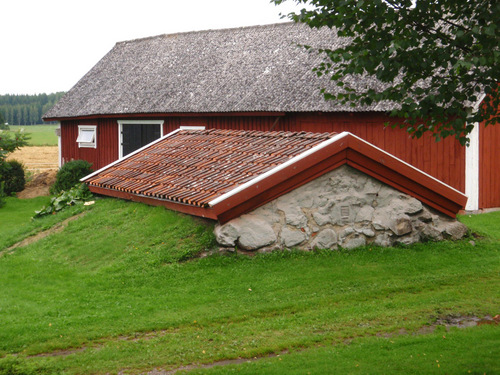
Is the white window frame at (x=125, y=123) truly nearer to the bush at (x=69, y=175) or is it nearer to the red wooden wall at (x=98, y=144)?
the red wooden wall at (x=98, y=144)

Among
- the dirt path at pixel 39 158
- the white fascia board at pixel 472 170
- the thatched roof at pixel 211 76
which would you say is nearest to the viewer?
the white fascia board at pixel 472 170

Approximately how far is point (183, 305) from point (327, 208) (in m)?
3.20

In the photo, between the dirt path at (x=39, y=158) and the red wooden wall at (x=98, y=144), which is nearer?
the red wooden wall at (x=98, y=144)

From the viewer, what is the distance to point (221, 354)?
6.55 meters

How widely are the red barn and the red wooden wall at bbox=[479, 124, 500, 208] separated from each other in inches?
1.0

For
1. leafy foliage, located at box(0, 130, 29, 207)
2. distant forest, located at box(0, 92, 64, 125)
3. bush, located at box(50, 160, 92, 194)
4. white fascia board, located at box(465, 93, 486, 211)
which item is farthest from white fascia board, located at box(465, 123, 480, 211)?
distant forest, located at box(0, 92, 64, 125)

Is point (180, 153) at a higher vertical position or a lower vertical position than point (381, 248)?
higher

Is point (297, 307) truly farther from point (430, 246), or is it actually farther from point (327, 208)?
point (430, 246)

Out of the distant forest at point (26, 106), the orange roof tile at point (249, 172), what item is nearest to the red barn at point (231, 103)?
the orange roof tile at point (249, 172)

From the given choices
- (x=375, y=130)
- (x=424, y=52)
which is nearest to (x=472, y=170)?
(x=375, y=130)

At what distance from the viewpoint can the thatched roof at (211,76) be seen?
64.0 feet

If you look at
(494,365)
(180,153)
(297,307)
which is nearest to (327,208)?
(297,307)

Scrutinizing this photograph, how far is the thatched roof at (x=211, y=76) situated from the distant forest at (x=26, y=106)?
74.0 meters

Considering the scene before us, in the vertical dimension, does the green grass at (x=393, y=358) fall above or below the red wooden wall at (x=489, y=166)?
below
